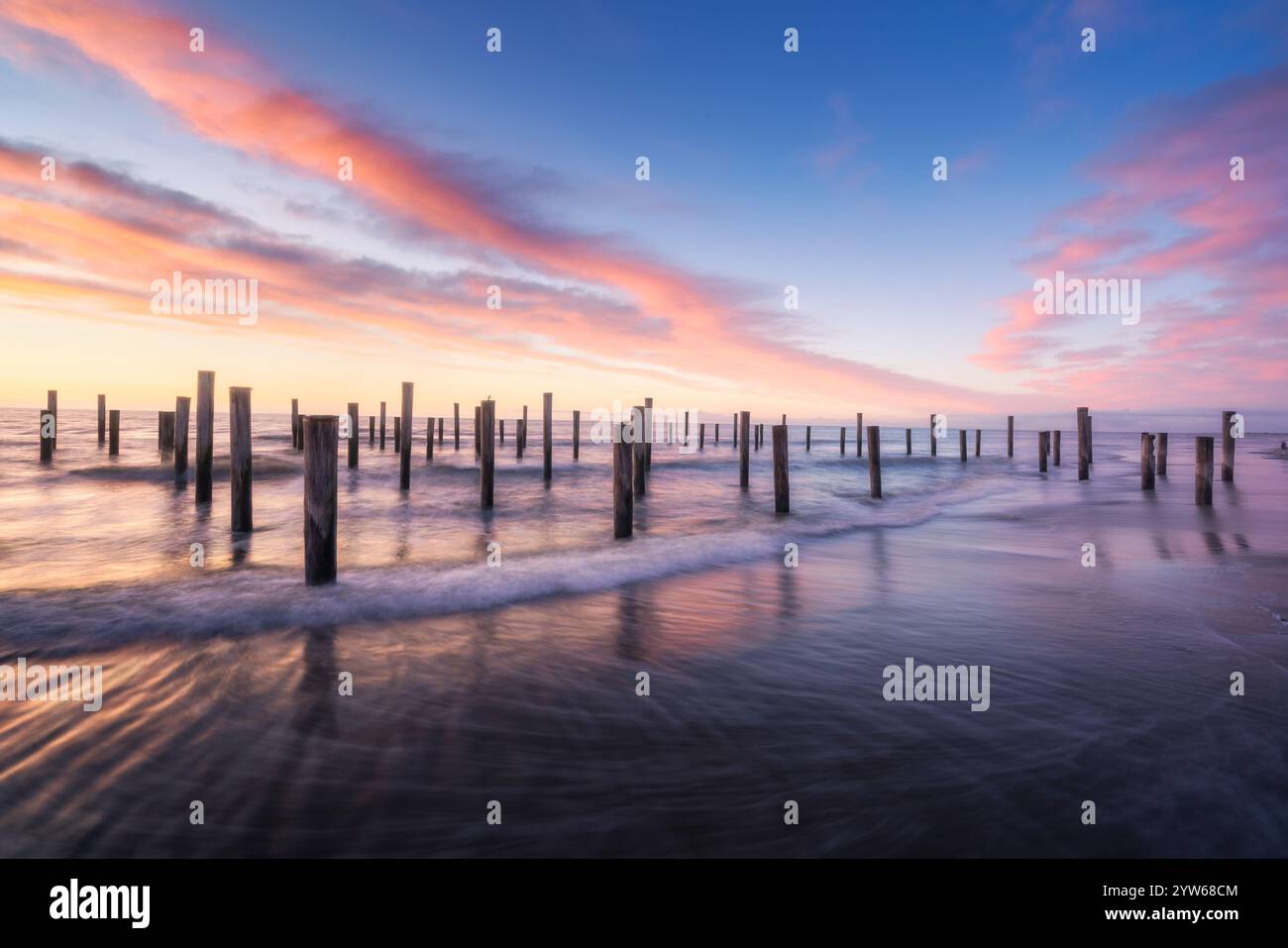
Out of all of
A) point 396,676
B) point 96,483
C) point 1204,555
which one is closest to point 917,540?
point 1204,555

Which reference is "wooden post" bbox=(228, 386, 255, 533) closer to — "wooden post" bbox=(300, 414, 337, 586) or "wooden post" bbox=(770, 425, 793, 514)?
"wooden post" bbox=(300, 414, 337, 586)

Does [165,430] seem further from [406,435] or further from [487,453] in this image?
[487,453]

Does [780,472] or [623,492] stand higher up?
[780,472]

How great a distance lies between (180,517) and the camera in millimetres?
11828

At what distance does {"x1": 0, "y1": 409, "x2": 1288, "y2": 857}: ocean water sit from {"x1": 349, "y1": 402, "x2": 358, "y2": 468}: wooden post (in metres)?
12.3

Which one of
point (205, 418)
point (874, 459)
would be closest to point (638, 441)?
point (874, 459)

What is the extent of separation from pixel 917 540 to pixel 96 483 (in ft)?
73.8

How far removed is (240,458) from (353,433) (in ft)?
42.4

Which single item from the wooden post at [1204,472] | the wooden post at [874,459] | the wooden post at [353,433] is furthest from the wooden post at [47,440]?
the wooden post at [1204,472]

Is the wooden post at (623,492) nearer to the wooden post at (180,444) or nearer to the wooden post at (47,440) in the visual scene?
the wooden post at (180,444)

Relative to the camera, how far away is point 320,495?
6.43 m

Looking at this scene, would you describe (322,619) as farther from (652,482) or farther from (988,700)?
(652,482)

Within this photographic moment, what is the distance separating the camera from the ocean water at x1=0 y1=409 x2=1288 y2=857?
267cm

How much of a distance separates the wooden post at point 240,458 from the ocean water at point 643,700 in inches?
A: 29.6
